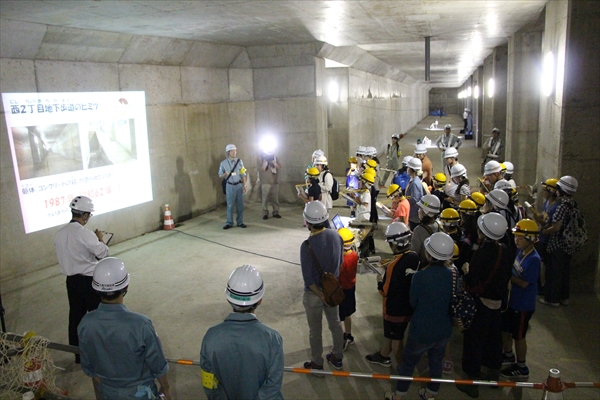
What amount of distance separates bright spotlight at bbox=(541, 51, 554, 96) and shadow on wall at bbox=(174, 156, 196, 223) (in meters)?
8.07

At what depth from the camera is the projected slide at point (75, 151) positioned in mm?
7812

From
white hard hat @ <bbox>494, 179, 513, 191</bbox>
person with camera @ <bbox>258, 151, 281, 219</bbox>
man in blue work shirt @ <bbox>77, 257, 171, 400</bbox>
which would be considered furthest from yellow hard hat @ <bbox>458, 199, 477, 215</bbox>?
person with camera @ <bbox>258, 151, 281, 219</bbox>

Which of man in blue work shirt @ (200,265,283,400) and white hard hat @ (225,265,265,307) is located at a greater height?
white hard hat @ (225,265,265,307)

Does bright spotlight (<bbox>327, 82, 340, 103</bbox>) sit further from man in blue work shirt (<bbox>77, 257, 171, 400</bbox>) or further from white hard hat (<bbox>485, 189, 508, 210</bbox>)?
man in blue work shirt (<bbox>77, 257, 171, 400</bbox>)

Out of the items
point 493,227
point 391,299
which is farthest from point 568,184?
point 391,299

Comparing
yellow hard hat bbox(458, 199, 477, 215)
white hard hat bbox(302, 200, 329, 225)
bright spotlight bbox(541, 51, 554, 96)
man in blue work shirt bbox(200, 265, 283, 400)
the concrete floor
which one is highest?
bright spotlight bbox(541, 51, 554, 96)

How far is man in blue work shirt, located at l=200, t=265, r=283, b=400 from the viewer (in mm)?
2557

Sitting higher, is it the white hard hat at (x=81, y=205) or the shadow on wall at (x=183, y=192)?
the white hard hat at (x=81, y=205)

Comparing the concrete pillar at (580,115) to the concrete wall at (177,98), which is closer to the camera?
the concrete pillar at (580,115)

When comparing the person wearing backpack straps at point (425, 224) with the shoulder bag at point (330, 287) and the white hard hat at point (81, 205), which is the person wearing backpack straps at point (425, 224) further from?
the white hard hat at point (81, 205)

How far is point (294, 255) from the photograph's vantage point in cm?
897

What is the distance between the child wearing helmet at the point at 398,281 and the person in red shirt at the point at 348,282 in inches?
18.7

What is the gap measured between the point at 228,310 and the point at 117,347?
3.83 metres

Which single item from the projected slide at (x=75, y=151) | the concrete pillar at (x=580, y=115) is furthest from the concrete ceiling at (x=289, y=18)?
the concrete pillar at (x=580, y=115)
